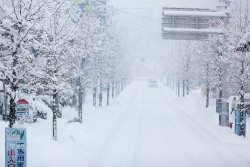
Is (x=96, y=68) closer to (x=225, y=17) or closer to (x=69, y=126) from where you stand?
(x=69, y=126)

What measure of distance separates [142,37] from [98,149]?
143832 mm

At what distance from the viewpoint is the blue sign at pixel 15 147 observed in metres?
8.56

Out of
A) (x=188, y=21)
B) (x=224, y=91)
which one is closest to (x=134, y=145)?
(x=224, y=91)

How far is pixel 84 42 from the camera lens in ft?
63.5

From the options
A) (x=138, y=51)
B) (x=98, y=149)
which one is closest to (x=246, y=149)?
(x=98, y=149)

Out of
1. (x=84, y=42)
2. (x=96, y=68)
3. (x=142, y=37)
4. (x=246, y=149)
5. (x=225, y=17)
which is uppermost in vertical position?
(x=142, y=37)

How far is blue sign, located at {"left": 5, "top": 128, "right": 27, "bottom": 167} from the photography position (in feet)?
28.1

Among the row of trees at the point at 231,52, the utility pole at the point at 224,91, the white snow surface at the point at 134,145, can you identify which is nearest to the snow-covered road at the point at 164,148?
the white snow surface at the point at 134,145

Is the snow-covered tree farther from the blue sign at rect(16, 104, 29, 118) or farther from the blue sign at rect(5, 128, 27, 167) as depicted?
the blue sign at rect(16, 104, 29, 118)

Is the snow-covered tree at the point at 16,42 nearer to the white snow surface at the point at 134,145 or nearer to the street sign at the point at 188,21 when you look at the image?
the white snow surface at the point at 134,145

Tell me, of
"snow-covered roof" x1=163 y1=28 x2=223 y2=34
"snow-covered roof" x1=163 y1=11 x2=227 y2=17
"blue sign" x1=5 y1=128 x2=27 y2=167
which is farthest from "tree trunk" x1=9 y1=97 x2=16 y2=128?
"snow-covered roof" x1=163 y1=11 x2=227 y2=17

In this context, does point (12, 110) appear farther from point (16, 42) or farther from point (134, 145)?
point (134, 145)

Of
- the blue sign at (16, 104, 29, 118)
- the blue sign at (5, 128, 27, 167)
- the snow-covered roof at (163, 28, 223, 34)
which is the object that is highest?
the snow-covered roof at (163, 28, 223, 34)

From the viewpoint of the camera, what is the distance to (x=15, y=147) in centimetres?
869
